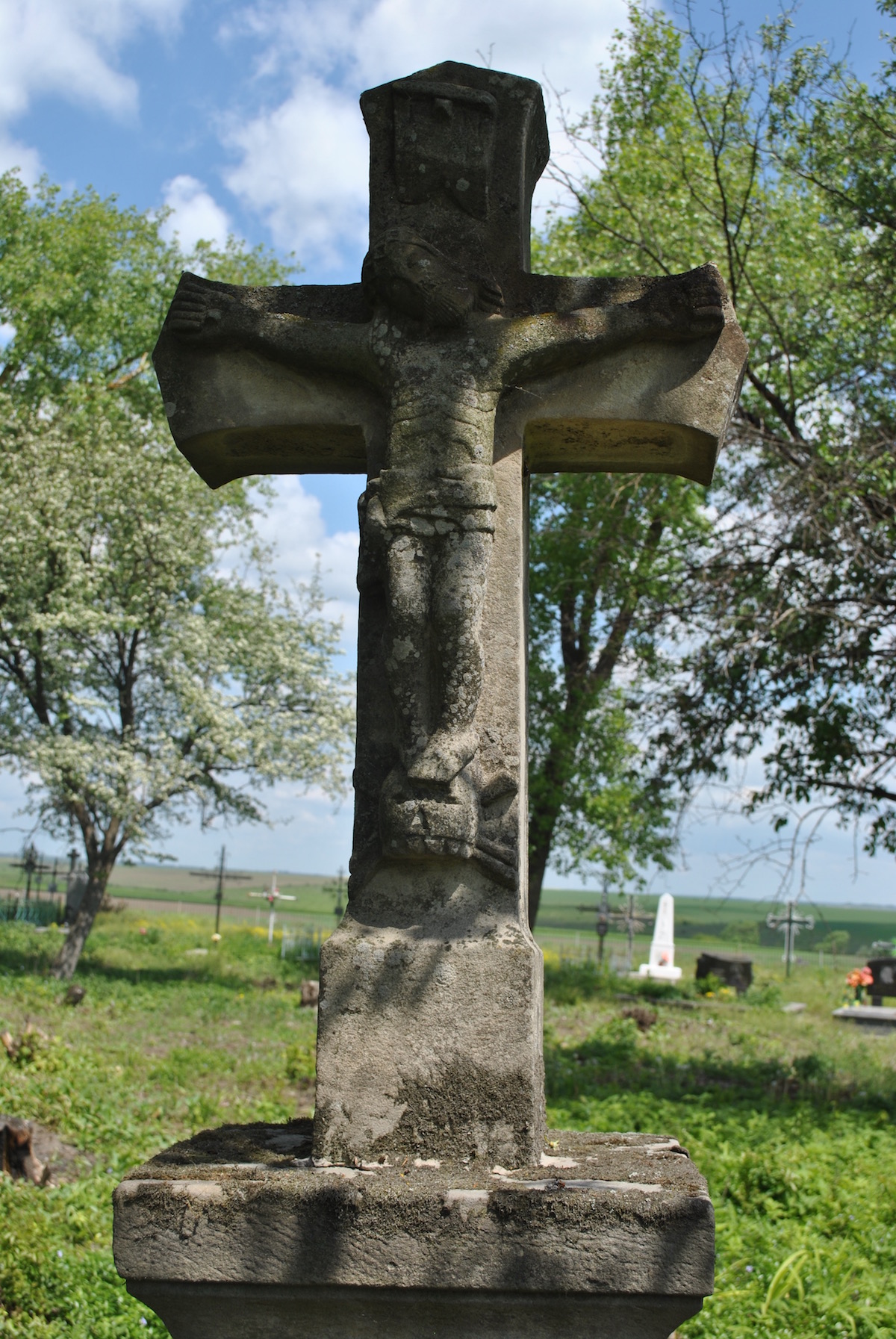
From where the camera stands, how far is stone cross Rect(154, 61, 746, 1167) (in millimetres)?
2482

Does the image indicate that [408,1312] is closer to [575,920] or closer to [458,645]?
[458,645]

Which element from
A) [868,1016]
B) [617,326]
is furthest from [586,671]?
[617,326]

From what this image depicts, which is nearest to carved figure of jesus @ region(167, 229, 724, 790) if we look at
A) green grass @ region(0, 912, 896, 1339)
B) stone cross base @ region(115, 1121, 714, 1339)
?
stone cross base @ region(115, 1121, 714, 1339)

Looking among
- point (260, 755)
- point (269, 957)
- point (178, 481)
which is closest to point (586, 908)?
point (269, 957)

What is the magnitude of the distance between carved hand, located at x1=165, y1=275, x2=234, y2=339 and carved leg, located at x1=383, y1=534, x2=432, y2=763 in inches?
35.7

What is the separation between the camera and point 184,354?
313 cm

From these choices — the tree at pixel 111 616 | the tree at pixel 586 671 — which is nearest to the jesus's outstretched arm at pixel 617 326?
the tree at pixel 586 671

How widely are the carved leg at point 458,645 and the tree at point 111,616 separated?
13977 millimetres

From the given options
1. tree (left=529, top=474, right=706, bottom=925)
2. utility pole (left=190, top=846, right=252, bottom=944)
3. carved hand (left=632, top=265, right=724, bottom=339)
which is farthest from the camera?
utility pole (left=190, top=846, right=252, bottom=944)

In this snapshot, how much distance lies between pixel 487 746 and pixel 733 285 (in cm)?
760

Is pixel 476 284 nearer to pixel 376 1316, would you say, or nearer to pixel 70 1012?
pixel 376 1316

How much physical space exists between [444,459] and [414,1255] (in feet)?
5.92

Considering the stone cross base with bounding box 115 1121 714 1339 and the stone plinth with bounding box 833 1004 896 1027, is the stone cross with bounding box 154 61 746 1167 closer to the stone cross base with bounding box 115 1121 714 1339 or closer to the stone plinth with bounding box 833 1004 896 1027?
the stone cross base with bounding box 115 1121 714 1339

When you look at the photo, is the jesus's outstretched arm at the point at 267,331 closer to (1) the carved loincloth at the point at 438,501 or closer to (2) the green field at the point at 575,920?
(1) the carved loincloth at the point at 438,501
